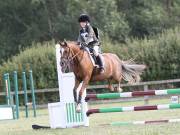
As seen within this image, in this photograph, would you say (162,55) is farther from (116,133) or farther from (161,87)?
(116,133)

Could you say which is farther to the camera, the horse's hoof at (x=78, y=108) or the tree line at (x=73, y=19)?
the tree line at (x=73, y=19)

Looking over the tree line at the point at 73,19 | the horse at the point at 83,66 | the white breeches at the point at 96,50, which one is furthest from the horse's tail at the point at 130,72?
the tree line at the point at 73,19

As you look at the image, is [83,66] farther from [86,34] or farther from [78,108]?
[78,108]

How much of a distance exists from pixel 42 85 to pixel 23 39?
14.4 m

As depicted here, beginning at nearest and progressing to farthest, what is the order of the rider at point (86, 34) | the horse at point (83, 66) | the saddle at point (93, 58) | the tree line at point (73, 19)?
the horse at point (83, 66) < the rider at point (86, 34) < the saddle at point (93, 58) < the tree line at point (73, 19)

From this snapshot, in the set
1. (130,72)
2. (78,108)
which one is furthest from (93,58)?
(130,72)

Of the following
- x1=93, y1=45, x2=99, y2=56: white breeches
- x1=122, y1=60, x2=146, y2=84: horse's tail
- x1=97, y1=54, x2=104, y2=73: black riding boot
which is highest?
x1=93, y1=45, x2=99, y2=56: white breeches

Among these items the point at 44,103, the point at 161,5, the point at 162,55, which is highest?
the point at 161,5

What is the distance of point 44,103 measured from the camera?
103ft

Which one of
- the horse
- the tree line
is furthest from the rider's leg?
the tree line

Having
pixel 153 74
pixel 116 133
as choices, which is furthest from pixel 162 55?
pixel 116 133

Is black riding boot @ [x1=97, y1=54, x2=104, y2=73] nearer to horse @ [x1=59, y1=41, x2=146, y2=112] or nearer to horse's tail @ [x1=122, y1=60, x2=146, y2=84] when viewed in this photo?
horse @ [x1=59, y1=41, x2=146, y2=112]

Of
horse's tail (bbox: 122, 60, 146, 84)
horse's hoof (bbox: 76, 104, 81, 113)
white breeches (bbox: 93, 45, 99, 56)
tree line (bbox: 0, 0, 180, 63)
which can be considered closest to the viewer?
horse's hoof (bbox: 76, 104, 81, 113)

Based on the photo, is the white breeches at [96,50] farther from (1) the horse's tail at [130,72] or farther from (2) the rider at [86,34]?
(1) the horse's tail at [130,72]
